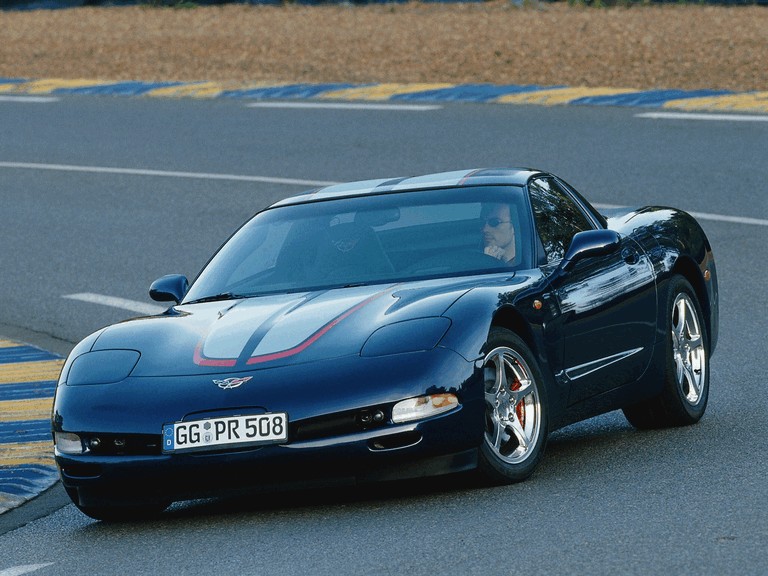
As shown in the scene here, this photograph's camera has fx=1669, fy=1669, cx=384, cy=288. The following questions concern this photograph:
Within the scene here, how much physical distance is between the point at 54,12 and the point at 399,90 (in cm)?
1372

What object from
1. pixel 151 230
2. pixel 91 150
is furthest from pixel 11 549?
pixel 91 150

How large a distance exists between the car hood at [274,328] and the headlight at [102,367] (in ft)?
0.13

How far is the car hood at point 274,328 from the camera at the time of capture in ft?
20.6

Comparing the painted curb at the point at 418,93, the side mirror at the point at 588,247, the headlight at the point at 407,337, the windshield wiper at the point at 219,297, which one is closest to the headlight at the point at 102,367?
the windshield wiper at the point at 219,297

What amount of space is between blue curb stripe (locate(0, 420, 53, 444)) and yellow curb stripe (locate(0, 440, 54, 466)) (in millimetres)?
91

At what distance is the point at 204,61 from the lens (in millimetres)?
25719

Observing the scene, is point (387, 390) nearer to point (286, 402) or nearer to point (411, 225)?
point (286, 402)

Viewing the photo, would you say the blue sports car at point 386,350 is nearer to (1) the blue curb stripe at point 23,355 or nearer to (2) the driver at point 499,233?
(2) the driver at point 499,233

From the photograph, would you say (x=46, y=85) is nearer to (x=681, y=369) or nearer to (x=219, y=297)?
(x=219, y=297)

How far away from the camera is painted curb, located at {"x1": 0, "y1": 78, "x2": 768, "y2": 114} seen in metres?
18.8

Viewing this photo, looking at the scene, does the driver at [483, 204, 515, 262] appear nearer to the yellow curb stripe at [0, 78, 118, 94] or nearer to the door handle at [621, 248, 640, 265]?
the door handle at [621, 248, 640, 265]

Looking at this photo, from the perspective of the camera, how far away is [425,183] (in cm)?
771

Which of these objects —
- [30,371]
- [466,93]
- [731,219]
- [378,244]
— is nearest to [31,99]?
[466,93]

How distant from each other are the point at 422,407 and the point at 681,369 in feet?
7.19
